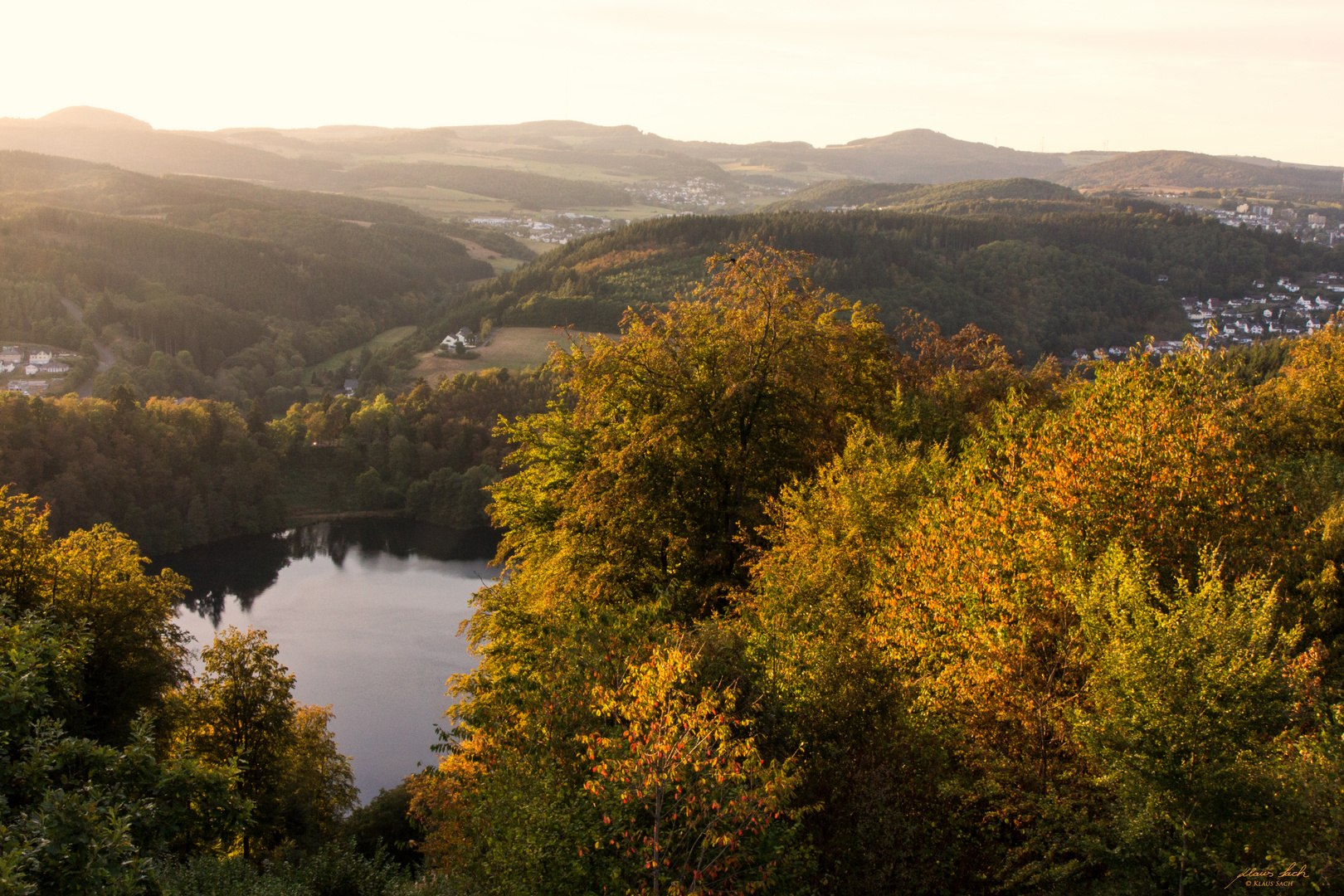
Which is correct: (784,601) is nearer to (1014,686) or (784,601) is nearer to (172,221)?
(1014,686)

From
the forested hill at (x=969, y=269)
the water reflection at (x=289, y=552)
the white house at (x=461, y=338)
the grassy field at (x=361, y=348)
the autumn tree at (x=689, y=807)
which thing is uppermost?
the forested hill at (x=969, y=269)

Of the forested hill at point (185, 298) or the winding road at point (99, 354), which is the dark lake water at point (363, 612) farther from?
the winding road at point (99, 354)

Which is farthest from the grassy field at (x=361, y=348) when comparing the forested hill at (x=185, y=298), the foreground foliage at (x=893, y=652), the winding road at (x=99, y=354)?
the foreground foliage at (x=893, y=652)

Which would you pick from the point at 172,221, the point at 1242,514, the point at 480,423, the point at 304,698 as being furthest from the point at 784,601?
the point at 172,221

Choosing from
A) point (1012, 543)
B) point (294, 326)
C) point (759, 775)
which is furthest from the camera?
point (294, 326)

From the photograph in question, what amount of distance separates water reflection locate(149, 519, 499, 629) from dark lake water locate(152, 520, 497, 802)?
0.17 m

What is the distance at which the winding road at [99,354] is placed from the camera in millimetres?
117812

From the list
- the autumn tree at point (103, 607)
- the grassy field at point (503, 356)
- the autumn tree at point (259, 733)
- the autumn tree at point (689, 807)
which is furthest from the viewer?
the grassy field at point (503, 356)

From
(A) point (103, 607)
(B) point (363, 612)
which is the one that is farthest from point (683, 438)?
(B) point (363, 612)

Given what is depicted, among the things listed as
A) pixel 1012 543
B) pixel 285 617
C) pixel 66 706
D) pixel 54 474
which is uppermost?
pixel 1012 543

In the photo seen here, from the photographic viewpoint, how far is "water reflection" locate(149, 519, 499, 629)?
2795 inches

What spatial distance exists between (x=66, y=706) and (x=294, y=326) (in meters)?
155

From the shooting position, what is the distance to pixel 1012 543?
509 inches

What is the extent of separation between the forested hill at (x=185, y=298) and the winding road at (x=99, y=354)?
454 millimetres
